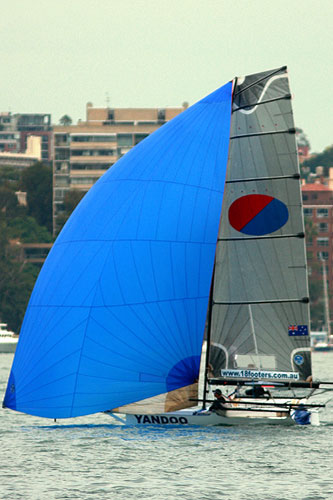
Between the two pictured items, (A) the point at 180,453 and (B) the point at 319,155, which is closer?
(A) the point at 180,453

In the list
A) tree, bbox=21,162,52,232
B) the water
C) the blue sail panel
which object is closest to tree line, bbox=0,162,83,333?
tree, bbox=21,162,52,232

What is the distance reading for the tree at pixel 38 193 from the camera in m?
120

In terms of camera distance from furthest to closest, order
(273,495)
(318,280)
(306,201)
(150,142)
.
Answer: (306,201) → (318,280) → (150,142) → (273,495)

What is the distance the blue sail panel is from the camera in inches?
848

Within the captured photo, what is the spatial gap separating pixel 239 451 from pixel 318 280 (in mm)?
105197

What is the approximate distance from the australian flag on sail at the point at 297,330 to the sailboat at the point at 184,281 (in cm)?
2

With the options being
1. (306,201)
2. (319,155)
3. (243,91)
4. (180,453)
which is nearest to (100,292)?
(180,453)

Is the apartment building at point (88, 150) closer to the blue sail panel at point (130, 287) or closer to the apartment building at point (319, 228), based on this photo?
the apartment building at point (319, 228)

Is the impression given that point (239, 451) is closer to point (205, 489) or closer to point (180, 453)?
point (180, 453)

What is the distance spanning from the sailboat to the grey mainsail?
0.07ft

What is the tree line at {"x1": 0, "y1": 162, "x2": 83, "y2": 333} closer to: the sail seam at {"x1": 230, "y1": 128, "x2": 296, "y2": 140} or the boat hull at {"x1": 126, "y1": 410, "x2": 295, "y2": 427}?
the boat hull at {"x1": 126, "y1": 410, "x2": 295, "y2": 427}

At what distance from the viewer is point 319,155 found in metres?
178

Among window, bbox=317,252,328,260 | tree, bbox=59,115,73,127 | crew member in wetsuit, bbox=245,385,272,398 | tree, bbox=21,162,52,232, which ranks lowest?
crew member in wetsuit, bbox=245,385,272,398

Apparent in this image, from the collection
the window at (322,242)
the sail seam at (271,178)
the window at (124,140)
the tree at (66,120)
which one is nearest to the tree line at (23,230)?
the window at (322,242)
